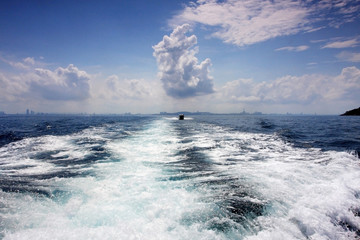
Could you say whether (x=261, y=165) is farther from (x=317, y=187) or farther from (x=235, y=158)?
(x=317, y=187)

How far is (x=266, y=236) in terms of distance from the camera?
13.7ft

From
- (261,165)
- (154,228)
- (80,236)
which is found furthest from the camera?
(261,165)

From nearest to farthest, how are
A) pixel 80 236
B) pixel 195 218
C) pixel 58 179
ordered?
pixel 80 236, pixel 195 218, pixel 58 179

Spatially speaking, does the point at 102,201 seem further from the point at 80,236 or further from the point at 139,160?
the point at 139,160

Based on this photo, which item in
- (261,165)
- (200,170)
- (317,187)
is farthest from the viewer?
(261,165)

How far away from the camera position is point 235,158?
11758mm

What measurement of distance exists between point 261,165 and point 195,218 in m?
6.45

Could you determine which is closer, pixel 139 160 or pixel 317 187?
pixel 317 187

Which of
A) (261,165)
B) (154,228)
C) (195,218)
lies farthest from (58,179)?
(261,165)

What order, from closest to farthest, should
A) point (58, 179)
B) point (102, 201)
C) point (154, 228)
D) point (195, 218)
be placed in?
1. point (154, 228)
2. point (195, 218)
3. point (102, 201)
4. point (58, 179)

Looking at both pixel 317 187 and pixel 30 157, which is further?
pixel 30 157

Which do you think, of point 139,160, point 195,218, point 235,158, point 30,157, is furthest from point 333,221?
point 30,157

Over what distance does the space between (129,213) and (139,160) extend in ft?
21.2

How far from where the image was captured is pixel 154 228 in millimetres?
4477
